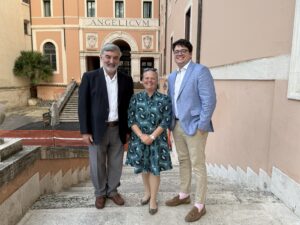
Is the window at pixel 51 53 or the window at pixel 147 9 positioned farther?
the window at pixel 51 53

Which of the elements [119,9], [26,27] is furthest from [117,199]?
[26,27]

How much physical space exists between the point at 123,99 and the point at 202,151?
0.97 m

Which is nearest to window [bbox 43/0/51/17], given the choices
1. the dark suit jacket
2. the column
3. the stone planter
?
the stone planter

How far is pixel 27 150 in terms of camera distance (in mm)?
2732

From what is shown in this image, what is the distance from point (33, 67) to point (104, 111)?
22.1m

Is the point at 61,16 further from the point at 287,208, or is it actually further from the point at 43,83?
the point at 287,208

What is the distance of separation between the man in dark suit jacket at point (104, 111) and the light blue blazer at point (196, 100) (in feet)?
2.07

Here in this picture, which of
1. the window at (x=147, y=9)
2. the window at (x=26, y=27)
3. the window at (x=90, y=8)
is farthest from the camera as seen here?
the window at (x=147, y=9)

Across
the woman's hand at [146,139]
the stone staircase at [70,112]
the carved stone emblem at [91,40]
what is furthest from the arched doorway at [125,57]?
the woman's hand at [146,139]

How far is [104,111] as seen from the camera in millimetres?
2709

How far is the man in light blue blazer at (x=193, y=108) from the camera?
2439 millimetres

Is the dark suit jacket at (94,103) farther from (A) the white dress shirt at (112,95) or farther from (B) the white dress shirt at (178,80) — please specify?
(B) the white dress shirt at (178,80)

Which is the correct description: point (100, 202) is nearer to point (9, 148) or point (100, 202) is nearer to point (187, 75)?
point (9, 148)

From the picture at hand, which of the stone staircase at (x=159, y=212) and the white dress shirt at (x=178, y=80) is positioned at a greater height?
the white dress shirt at (x=178, y=80)
